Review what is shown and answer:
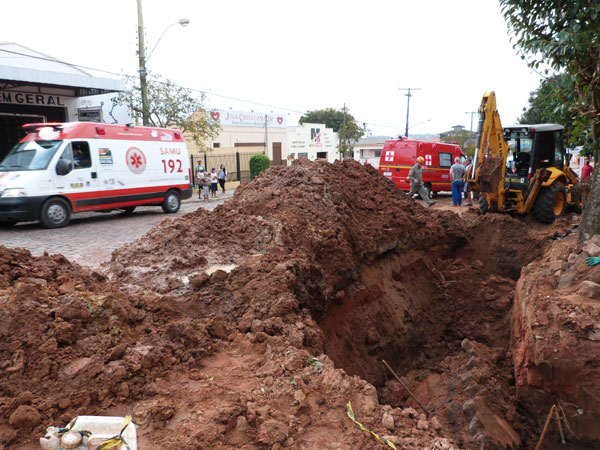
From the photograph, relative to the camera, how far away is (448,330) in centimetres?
821

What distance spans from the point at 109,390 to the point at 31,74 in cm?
1661

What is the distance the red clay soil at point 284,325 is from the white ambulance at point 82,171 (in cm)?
626

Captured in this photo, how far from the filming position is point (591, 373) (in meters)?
4.68

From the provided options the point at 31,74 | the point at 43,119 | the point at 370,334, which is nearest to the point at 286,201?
the point at 370,334

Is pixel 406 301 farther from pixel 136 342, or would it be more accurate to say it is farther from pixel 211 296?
pixel 136 342

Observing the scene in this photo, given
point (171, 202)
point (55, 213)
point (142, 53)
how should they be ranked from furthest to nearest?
point (142, 53) → point (171, 202) → point (55, 213)

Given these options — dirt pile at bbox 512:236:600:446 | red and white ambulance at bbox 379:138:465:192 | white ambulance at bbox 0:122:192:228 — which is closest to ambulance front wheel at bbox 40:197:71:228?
white ambulance at bbox 0:122:192:228

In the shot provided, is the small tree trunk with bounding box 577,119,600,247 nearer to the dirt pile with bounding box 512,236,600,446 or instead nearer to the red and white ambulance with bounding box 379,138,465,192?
the dirt pile with bounding box 512,236,600,446

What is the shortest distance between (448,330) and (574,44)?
4.92m

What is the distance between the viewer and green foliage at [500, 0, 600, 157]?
643cm

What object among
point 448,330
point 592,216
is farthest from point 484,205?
point 592,216

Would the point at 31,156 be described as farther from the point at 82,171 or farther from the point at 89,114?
the point at 89,114

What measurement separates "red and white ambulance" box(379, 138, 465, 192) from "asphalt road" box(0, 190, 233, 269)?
10.4m

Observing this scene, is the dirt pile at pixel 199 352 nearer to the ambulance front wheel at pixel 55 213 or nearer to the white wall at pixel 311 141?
the ambulance front wheel at pixel 55 213
